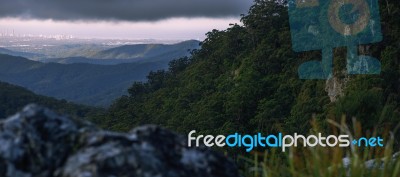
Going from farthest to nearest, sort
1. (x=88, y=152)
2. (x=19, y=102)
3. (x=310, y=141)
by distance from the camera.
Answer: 1. (x=19, y=102)
2. (x=310, y=141)
3. (x=88, y=152)

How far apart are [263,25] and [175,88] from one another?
1377cm

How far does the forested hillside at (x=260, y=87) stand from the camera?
35031 millimetres

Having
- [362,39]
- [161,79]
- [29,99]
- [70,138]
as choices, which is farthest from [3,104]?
[70,138]

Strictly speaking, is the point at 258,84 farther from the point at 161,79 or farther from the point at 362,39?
the point at 161,79

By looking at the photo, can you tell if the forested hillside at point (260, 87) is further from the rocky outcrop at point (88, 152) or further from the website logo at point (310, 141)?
the rocky outcrop at point (88, 152)

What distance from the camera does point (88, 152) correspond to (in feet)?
7.75

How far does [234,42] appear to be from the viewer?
66625 millimetres

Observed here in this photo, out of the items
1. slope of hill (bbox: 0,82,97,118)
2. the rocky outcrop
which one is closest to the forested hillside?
the rocky outcrop

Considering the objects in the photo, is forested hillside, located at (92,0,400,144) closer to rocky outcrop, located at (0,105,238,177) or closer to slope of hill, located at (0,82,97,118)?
rocky outcrop, located at (0,105,238,177)

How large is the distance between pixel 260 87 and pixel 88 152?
4829 centimetres

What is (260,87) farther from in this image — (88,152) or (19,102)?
(19,102)

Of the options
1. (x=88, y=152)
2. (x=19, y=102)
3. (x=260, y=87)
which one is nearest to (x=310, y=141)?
(x=88, y=152)

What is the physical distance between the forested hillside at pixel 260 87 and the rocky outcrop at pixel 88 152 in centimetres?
1456

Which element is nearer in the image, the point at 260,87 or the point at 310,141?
the point at 310,141
